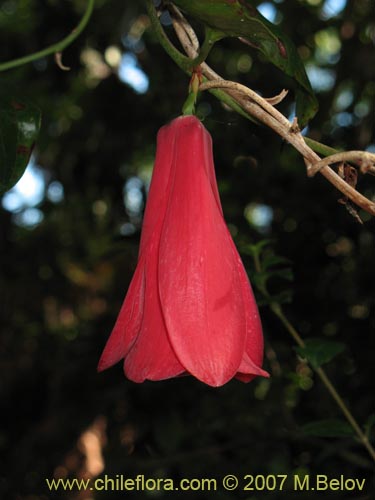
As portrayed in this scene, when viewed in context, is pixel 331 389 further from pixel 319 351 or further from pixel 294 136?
pixel 294 136

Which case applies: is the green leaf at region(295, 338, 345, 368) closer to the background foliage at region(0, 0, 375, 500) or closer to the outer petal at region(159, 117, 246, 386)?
the background foliage at region(0, 0, 375, 500)

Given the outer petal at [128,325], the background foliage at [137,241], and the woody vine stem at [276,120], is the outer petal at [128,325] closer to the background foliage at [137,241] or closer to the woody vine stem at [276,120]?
the woody vine stem at [276,120]

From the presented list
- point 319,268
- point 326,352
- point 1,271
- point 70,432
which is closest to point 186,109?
point 326,352

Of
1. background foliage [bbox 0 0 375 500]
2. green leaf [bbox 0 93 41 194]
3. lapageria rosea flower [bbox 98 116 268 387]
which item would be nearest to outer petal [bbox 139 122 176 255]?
lapageria rosea flower [bbox 98 116 268 387]

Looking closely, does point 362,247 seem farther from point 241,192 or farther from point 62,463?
point 62,463

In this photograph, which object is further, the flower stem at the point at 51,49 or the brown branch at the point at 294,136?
the flower stem at the point at 51,49

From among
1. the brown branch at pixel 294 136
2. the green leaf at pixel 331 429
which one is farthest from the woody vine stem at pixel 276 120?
the green leaf at pixel 331 429

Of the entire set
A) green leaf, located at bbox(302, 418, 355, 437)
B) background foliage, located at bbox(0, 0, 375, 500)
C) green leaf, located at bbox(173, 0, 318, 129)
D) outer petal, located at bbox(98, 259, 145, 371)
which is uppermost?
green leaf, located at bbox(173, 0, 318, 129)
